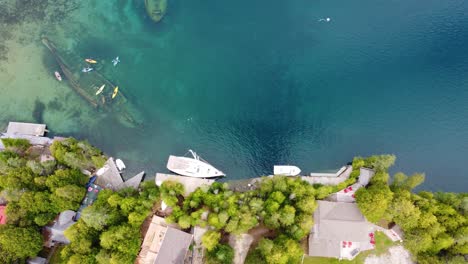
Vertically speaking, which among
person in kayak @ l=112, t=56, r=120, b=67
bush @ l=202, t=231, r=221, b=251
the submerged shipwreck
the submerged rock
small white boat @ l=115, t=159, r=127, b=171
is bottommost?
bush @ l=202, t=231, r=221, b=251

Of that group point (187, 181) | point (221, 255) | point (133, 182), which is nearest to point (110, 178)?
point (133, 182)

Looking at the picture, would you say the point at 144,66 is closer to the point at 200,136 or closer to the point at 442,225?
the point at 200,136

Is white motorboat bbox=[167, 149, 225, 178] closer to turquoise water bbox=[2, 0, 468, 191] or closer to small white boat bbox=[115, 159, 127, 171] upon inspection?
turquoise water bbox=[2, 0, 468, 191]

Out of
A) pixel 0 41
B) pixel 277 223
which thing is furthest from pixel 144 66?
pixel 277 223

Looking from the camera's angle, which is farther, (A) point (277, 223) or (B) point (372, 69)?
(B) point (372, 69)

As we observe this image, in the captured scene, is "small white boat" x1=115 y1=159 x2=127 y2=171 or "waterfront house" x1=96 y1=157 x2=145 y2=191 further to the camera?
"small white boat" x1=115 y1=159 x2=127 y2=171

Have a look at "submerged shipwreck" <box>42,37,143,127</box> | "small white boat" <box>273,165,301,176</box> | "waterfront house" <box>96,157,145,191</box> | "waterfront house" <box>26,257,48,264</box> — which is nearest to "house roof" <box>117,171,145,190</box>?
"waterfront house" <box>96,157,145,191</box>

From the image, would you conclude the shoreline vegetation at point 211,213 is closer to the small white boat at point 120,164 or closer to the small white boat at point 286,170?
the small white boat at point 286,170
